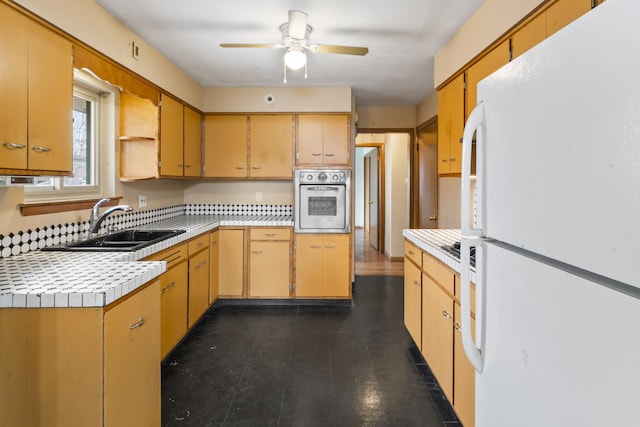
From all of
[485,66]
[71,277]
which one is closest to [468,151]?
[485,66]

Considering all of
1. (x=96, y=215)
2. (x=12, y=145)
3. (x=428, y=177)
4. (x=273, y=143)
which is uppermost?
(x=273, y=143)

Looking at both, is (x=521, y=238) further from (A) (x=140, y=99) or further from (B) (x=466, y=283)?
(A) (x=140, y=99)

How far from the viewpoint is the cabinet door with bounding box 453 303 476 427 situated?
1757mm

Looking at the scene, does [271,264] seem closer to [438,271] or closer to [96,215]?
[96,215]

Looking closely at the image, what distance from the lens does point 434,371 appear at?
2342mm

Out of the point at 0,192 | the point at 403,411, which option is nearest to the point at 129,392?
the point at 0,192

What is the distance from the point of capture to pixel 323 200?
4.16 metres

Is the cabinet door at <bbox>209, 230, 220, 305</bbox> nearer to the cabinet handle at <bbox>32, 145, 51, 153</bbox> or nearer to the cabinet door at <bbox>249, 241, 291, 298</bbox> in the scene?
the cabinet door at <bbox>249, 241, 291, 298</bbox>

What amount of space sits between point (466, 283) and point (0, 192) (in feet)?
7.56

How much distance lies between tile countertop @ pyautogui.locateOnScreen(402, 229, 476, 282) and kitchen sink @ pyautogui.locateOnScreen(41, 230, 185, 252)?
1.79 meters

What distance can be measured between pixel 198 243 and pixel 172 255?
0.61 meters

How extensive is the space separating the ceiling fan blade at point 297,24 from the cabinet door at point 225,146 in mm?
1925

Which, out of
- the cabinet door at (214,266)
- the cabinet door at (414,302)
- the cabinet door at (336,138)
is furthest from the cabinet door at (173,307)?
the cabinet door at (336,138)

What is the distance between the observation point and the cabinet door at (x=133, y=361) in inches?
55.4
